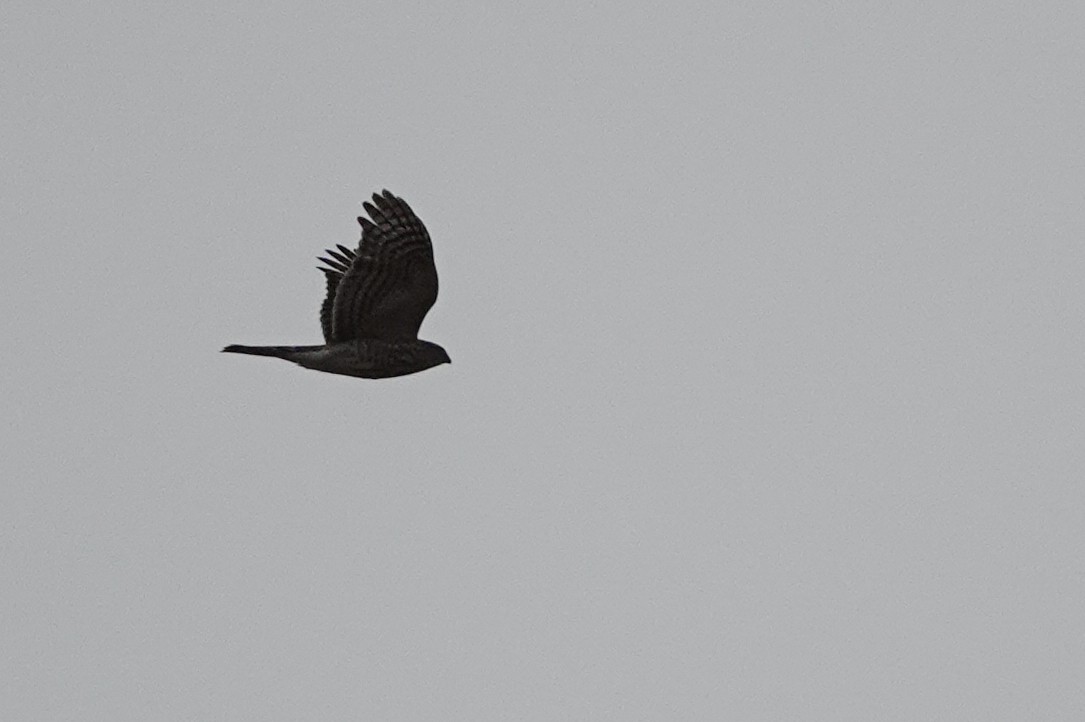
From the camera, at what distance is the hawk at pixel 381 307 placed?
18.2 m

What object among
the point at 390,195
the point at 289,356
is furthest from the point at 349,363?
the point at 390,195

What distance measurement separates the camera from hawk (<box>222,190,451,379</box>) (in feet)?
59.8

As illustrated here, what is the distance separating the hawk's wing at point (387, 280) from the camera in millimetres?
18203

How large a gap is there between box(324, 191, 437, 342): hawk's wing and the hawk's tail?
353 millimetres

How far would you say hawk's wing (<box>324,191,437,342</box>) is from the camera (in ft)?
59.7

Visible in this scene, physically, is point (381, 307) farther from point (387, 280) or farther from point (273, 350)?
point (273, 350)

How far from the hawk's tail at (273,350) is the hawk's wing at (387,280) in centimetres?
35

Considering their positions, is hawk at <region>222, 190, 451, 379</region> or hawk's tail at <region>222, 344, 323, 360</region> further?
hawk's tail at <region>222, 344, 323, 360</region>

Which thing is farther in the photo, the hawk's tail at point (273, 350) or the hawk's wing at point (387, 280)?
the hawk's tail at point (273, 350)

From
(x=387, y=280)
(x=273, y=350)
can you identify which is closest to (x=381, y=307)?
(x=387, y=280)

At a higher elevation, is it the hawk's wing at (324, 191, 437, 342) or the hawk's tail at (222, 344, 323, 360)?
the hawk's wing at (324, 191, 437, 342)

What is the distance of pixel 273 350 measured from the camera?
63.3 feet

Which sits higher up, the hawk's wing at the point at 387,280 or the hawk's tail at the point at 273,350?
the hawk's wing at the point at 387,280

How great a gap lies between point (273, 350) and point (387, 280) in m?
1.68
